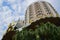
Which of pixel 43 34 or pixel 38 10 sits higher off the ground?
pixel 38 10

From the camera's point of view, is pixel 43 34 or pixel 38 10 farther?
pixel 38 10

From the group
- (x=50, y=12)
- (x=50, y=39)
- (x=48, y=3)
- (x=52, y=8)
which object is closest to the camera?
(x=50, y=39)

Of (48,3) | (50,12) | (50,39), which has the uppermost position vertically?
(48,3)

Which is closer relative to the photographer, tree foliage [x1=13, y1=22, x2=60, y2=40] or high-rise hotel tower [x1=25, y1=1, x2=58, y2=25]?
tree foliage [x1=13, y1=22, x2=60, y2=40]

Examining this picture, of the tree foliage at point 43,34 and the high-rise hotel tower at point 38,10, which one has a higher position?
the high-rise hotel tower at point 38,10

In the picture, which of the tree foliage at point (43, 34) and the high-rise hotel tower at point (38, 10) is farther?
the high-rise hotel tower at point (38, 10)

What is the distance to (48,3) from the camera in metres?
69.6

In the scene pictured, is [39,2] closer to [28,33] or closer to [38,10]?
[38,10]

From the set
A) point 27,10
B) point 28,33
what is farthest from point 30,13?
point 28,33

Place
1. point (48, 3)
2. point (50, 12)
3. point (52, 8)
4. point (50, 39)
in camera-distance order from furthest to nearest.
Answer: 1. point (48, 3)
2. point (52, 8)
3. point (50, 12)
4. point (50, 39)

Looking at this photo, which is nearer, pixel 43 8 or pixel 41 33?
pixel 41 33

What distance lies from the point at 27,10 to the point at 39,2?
17.1 feet

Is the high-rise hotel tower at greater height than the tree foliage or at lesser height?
greater

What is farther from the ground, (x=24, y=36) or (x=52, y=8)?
(x=52, y=8)
